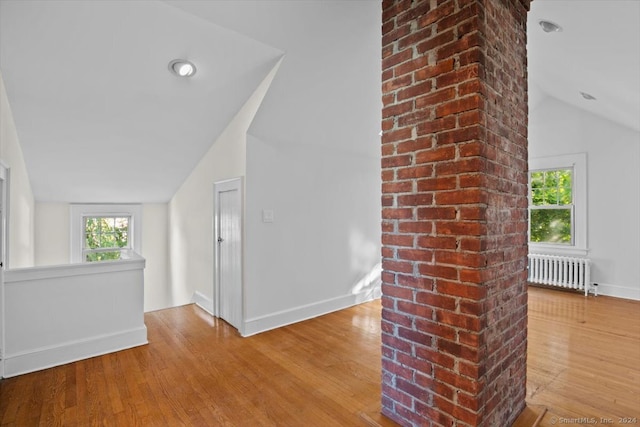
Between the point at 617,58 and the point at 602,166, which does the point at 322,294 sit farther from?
the point at 602,166

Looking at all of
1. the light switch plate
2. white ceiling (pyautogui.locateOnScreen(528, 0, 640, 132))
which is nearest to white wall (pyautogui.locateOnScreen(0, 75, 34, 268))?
the light switch plate

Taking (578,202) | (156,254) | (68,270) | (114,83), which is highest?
(114,83)

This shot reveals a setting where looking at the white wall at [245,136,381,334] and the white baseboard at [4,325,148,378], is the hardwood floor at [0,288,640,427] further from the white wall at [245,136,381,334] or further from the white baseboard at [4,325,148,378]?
the white wall at [245,136,381,334]

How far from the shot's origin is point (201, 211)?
444 centimetres

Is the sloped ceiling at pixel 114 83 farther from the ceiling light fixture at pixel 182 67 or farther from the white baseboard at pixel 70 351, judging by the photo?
the white baseboard at pixel 70 351

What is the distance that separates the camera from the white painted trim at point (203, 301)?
163 inches

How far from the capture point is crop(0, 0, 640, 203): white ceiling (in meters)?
2.29

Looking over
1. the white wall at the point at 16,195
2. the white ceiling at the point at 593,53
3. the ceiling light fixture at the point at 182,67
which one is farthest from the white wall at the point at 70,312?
the white ceiling at the point at 593,53

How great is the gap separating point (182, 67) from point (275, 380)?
2.63 metres

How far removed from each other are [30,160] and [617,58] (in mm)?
5630

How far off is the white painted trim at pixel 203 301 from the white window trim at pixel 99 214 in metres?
1.57

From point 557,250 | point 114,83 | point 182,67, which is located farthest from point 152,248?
point 557,250

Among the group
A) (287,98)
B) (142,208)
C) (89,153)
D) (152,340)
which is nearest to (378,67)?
(287,98)

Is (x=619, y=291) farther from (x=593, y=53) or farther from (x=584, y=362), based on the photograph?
(x=593, y=53)
